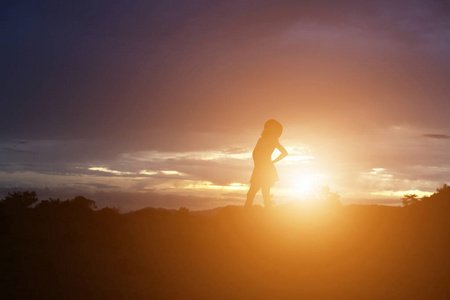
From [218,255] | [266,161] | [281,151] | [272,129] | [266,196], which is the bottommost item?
[218,255]

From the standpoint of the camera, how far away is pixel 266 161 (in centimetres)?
1608

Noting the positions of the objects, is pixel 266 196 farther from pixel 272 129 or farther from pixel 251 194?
pixel 272 129

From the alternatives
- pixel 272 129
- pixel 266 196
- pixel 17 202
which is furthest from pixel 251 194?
pixel 17 202

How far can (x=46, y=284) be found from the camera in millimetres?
9453

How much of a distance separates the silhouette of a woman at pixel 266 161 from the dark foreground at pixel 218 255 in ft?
2.67

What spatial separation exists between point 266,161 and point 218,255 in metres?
5.06

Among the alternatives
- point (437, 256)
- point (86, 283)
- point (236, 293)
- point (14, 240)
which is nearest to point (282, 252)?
point (236, 293)

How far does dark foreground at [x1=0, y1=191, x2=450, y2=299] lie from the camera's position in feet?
32.6

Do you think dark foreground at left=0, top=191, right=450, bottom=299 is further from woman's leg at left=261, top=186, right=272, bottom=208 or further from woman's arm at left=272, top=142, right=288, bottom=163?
woman's arm at left=272, top=142, right=288, bottom=163

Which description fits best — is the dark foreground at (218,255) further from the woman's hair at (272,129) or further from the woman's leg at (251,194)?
the woman's hair at (272,129)

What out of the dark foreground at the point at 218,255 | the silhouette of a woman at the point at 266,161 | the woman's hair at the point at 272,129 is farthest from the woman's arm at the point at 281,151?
the dark foreground at the point at 218,255

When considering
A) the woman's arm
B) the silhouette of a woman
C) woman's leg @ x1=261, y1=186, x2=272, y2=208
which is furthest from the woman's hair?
woman's leg @ x1=261, y1=186, x2=272, y2=208

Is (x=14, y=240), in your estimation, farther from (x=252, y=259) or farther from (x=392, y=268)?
(x=392, y=268)

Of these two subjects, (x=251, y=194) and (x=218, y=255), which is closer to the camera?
(x=218, y=255)
